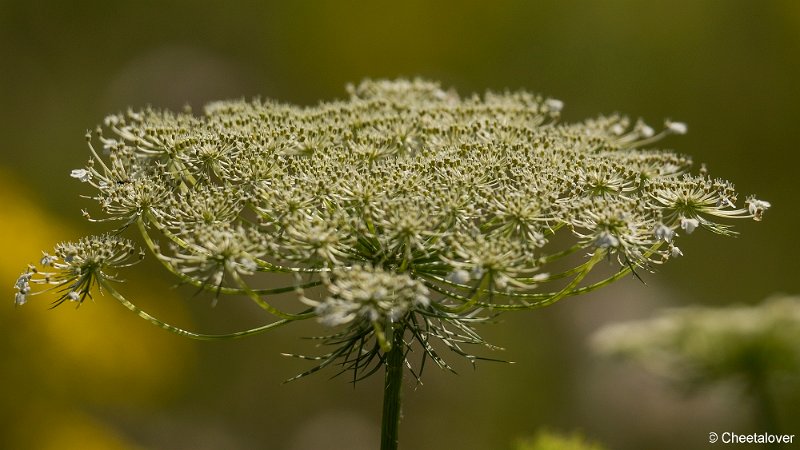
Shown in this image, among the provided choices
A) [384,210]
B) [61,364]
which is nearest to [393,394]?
[384,210]

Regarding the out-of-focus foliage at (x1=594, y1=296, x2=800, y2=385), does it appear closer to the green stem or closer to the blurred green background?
the green stem

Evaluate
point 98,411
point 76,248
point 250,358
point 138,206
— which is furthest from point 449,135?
point 250,358

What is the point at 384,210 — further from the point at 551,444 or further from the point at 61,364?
the point at 61,364

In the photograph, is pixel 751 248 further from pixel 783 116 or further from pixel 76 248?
pixel 76 248

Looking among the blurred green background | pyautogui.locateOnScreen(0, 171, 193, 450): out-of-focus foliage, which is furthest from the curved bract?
the blurred green background

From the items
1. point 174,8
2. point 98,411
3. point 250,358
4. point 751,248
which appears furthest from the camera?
point 174,8

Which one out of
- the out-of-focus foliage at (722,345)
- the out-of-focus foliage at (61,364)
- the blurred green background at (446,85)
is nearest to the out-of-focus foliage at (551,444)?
the out-of-focus foliage at (722,345)
